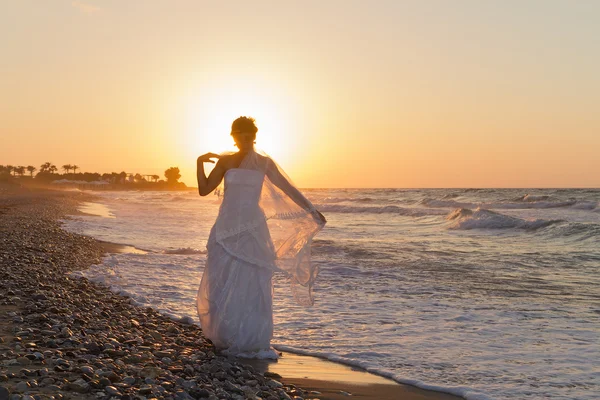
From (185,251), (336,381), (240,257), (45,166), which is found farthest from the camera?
(45,166)

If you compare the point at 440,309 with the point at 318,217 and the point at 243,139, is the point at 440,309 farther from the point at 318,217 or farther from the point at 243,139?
the point at 243,139

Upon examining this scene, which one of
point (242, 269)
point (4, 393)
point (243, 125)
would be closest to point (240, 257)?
point (242, 269)

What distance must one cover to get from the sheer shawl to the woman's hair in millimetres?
234

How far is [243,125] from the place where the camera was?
5.64 m

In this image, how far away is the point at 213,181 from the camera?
571 centimetres

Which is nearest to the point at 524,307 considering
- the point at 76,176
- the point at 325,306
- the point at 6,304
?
the point at 325,306

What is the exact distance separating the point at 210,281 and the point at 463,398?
8.26 feet

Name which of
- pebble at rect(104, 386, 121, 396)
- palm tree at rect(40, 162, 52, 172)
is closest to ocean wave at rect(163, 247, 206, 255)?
pebble at rect(104, 386, 121, 396)

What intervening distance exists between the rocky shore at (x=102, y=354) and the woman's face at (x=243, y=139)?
1953 mm

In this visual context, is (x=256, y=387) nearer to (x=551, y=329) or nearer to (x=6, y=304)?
(x=6, y=304)

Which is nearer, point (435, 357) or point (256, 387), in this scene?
point (256, 387)

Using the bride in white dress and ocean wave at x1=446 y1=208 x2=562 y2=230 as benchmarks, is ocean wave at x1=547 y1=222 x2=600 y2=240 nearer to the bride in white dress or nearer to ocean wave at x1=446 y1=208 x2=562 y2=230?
ocean wave at x1=446 y1=208 x2=562 y2=230

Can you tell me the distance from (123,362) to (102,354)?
0.67ft

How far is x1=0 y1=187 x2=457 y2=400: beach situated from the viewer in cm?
380
